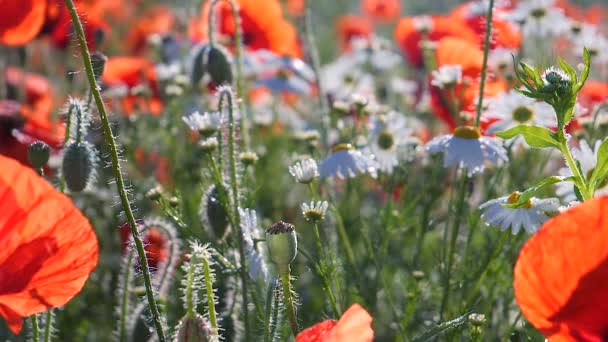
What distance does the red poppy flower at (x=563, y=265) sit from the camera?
0.98 meters

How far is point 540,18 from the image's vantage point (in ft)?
9.29

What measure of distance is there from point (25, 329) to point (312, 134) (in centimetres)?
78

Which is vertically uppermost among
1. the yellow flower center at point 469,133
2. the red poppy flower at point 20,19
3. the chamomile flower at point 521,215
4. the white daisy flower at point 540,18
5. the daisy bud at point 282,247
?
the red poppy flower at point 20,19

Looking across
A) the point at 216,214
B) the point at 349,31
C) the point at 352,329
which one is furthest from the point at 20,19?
the point at 349,31

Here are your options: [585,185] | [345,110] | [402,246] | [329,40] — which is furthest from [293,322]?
[329,40]

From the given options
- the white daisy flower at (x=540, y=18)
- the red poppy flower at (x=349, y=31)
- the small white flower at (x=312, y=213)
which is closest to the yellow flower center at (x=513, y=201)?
the small white flower at (x=312, y=213)

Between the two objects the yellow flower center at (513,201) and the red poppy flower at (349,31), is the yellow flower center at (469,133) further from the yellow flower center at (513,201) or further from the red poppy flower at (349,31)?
the red poppy flower at (349,31)

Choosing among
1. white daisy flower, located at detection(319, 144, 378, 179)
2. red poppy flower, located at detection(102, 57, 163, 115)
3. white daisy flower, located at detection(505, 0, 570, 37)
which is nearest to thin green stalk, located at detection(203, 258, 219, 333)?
white daisy flower, located at detection(319, 144, 378, 179)

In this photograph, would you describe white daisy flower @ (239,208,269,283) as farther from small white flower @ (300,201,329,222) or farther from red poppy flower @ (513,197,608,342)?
red poppy flower @ (513,197,608,342)

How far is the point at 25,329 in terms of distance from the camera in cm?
211

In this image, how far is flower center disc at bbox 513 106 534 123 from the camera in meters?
2.16

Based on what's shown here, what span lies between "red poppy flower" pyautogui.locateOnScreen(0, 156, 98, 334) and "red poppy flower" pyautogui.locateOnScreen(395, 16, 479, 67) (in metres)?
2.04

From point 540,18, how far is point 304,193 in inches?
35.8

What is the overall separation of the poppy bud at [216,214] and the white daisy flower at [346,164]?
289 mm
